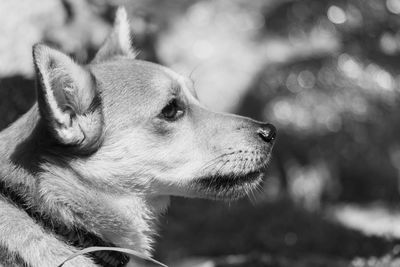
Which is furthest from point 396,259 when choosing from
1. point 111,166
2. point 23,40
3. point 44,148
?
point 23,40

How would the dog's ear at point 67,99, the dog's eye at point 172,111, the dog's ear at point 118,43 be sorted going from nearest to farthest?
1. the dog's ear at point 67,99
2. the dog's eye at point 172,111
3. the dog's ear at point 118,43

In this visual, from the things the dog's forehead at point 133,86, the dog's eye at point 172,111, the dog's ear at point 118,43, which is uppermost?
the dog's forehead at point 133,86

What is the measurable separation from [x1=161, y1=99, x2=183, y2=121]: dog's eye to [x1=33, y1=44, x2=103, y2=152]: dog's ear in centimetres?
45

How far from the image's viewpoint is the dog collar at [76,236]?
4074mm

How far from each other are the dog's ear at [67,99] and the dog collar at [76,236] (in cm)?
41

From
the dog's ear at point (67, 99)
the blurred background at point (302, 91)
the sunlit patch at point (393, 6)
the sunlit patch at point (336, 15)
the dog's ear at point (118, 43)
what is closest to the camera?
the dog's ear at point (67, 99)

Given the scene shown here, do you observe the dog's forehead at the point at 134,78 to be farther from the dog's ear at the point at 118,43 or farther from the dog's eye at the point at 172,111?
the dog's ear at the point at 118,43

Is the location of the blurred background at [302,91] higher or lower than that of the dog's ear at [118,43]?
lower

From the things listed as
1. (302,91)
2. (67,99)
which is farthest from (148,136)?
(302,91)

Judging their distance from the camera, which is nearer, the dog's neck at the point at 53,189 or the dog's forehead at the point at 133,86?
the dog's neck at the point at 53,189

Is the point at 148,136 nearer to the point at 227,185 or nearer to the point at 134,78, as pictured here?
the point at 134,78

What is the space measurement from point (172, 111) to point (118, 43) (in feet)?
2.95

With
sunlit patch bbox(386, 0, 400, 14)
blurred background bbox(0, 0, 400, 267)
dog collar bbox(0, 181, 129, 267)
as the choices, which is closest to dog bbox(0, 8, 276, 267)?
dog collar bbox(0, 181, 129, 267)

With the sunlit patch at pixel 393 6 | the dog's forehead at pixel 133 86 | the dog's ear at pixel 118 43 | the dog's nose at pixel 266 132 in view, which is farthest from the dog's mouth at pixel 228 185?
the sunlit patch at pixel 393 6
